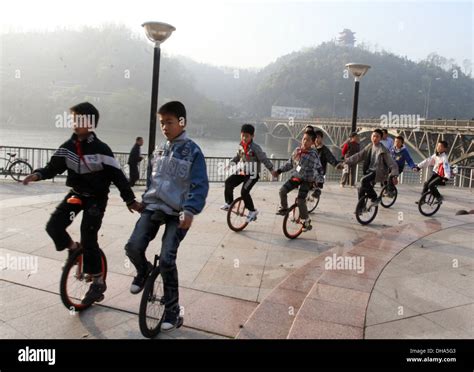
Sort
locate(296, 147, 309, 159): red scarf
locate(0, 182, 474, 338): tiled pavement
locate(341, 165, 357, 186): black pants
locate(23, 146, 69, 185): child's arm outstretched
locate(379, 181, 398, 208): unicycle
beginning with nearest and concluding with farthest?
1. locate(0, 182, 474, 338): tiled pavement
2. locate(23, 146, 69, 185): child's arm outstretched
3. locate(296, 147, 309, 159): red scarf
4. locate(379, 181, 398, 208): unicycle
5. locate(341, 165, 357, 186): black pants

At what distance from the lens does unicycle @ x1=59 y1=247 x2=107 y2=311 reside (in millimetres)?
3428

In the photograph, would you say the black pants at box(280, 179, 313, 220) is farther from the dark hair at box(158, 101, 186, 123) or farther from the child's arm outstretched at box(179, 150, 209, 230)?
the dark hair at box(158, 101, 186, 123)

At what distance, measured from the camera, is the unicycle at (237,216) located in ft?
21.6

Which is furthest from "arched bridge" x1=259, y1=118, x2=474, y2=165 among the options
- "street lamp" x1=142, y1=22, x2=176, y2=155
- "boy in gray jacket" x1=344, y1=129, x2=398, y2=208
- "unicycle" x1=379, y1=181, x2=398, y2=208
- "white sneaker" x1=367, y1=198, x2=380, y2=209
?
"white sneaker" x1=367, y1=198, x2=380, y2=209

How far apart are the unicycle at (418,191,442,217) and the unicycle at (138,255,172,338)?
7.26 meters

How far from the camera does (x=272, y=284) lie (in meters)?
4.46

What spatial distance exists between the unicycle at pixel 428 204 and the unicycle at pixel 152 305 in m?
7.26

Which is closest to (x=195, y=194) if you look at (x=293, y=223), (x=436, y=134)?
(x=293, y=223)

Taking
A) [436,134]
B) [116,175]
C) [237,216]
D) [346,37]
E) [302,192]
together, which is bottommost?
[237,216]

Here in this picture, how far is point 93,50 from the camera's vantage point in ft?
319

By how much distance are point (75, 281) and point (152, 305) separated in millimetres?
961

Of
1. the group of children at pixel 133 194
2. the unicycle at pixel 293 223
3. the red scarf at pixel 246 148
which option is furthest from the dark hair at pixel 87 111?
the unicycle at pixel 293 223

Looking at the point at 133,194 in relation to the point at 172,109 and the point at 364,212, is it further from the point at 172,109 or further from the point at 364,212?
the point at 364,212
